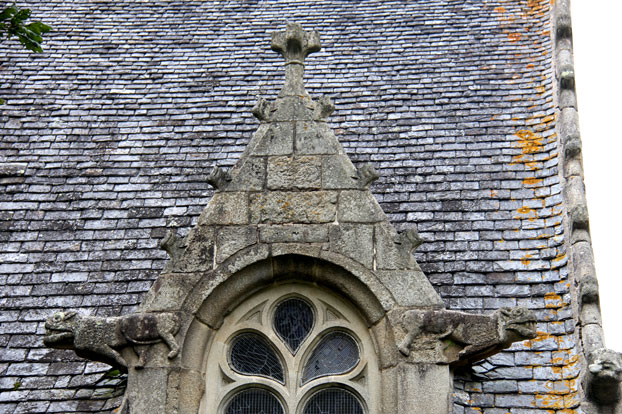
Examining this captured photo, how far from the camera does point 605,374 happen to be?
567 cm

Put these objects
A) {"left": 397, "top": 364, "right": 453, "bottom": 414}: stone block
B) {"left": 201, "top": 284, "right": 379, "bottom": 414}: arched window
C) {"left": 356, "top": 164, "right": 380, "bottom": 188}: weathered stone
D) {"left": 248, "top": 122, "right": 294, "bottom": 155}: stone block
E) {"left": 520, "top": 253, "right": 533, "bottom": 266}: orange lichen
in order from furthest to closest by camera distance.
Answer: {"left": 520, "top": 253, "right": 533, "bottom": 266}: orange lichen
{"left": 248, "top": 122, "right": 294, "bottom": 155}: stone block
{"left": 356, "top": 164, "right": 380, "bottom": 188}: weathered stone
{"left": 201, "top": 284, "right": 379, "bottom": 414}: arched window
{"left": 397, "top": 364, "right": 453, "bottom": 414}: stone block

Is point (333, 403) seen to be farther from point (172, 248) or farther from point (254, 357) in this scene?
point (172, 248)

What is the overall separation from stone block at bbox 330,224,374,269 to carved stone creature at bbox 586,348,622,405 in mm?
1550

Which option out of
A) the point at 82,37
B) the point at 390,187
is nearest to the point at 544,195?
the point at 390,187

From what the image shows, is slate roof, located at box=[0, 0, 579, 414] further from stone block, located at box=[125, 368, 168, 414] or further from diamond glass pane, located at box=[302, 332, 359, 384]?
diamond glass pane, located at box=[302, 332, 359, 384]

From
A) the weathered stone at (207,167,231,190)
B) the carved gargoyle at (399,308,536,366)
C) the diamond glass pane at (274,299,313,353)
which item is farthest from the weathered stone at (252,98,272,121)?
the carved gargoyle at (399,308,536,366)

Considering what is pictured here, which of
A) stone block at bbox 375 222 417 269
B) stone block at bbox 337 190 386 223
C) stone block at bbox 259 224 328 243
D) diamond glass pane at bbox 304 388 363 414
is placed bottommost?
diamond glass pane at bbox 304 388 363 414

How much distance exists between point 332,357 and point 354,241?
2.59 ft

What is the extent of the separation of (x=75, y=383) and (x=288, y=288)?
1.75 metres

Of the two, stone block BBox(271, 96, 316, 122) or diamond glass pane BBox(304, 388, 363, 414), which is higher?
stone block BBox(271, 96, 316, 122)

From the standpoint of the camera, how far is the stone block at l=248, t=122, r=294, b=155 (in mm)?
6461

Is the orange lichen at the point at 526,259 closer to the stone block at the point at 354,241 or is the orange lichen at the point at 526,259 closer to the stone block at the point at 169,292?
the stone block at the point at 354,241

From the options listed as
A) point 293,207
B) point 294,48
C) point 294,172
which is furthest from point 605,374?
point 294,48

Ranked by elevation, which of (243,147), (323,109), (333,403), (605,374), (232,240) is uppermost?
(243,147)
